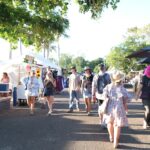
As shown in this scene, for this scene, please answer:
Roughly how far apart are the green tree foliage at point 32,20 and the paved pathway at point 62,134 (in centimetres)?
468

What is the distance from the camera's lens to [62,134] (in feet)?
38.5

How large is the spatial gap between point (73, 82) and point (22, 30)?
464cm

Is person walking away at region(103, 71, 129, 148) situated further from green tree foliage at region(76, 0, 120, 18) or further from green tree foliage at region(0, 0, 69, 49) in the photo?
green tree foliage at region(0, 0, 69, 49)

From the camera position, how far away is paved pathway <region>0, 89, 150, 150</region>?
10000 millimetres

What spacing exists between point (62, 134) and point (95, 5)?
5.49 m

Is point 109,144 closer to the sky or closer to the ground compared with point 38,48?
closer to the ground

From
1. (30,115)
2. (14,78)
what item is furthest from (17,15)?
(14,78)

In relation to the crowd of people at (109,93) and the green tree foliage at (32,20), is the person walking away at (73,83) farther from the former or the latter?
the green tree foliage at (32,20)

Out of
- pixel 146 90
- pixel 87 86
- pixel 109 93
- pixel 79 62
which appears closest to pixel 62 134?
pixel 109 93

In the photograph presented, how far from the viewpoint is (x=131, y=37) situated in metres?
85.2

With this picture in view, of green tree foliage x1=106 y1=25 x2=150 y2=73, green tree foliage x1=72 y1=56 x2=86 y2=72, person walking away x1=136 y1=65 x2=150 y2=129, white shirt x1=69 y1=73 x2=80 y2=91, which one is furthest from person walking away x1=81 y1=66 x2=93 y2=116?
green tree foliage x1=72 y1=56 x2=86 y2=72

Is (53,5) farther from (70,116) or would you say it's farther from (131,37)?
(131,37)

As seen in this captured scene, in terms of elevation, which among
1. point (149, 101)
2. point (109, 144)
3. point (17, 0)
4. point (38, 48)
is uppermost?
point (17, 0)

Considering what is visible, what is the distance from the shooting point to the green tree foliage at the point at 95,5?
50.5ft
